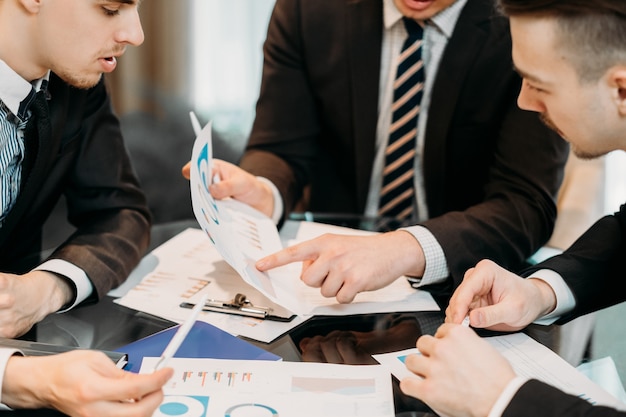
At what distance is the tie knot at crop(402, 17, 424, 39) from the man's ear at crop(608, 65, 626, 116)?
842 millimetres

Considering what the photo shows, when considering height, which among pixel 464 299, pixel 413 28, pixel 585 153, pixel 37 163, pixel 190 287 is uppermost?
pixel 413 28

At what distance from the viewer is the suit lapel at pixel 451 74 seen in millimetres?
1984

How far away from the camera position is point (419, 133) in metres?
2.12

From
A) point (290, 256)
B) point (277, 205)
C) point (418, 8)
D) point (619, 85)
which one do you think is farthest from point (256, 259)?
point (418, 8)

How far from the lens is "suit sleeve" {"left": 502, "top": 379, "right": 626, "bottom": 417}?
1047 mm

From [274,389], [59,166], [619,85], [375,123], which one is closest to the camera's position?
[274,389]

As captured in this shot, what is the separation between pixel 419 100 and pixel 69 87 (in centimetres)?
89

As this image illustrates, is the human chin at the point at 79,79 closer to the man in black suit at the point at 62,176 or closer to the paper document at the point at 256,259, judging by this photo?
the man in black suit at the point at 62,176

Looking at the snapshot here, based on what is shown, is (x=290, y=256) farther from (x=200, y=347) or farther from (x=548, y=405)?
(x=548, y=405)

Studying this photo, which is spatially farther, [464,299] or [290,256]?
[290,256]

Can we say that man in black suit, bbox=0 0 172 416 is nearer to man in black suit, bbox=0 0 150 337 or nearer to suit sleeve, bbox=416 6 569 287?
man in black suit, bbox=0 0 150 337

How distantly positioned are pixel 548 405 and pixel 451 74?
3.70ft

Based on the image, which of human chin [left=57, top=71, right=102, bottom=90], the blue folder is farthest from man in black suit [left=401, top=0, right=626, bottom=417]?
human chin [left=57, top=71, right=102, bottom=90]

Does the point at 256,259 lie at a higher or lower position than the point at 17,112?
lower
